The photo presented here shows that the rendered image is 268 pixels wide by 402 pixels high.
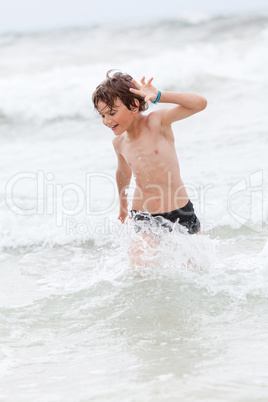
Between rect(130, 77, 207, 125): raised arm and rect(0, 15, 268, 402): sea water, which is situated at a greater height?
rect(130, 77, 207, 125): raised arm

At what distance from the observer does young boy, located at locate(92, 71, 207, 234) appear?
12.5 ft

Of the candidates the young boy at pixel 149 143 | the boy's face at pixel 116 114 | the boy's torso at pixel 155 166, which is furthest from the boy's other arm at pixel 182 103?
the boy's face at pixel 116 114

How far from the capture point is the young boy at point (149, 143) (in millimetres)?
3820

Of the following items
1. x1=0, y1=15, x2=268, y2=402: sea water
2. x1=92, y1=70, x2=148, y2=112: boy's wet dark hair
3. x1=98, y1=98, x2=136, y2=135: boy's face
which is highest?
x1=92, y1=70, x2=148, y2=112: boy's wet dark hair

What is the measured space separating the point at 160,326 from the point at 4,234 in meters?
2.77

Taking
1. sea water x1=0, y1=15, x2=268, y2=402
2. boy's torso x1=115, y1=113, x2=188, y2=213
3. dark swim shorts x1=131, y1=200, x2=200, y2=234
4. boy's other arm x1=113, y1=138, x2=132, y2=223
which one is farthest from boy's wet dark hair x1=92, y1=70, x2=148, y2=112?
sea water x1=0, y1=15, x2=268, y2=402

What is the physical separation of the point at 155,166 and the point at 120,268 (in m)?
0.88

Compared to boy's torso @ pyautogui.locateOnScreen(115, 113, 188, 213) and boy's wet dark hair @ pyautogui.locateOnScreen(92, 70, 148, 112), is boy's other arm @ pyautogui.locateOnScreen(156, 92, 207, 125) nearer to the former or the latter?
boy's torso @ pyautogui.locateOnScreen(115, 113, 188, 213)

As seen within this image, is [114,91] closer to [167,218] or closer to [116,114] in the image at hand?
[116,114]

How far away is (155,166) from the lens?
405 cm

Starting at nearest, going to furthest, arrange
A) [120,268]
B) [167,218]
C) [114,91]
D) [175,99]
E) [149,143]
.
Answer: [175,99]
[114,91]
[149,143]
[167,218]
[120,268]

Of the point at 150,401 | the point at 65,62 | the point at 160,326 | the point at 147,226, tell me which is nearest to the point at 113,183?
the point at 147,226

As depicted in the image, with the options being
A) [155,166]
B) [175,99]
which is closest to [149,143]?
[155,166]

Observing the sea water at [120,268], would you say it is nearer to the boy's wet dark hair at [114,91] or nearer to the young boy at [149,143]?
the young boy at [149,143]
